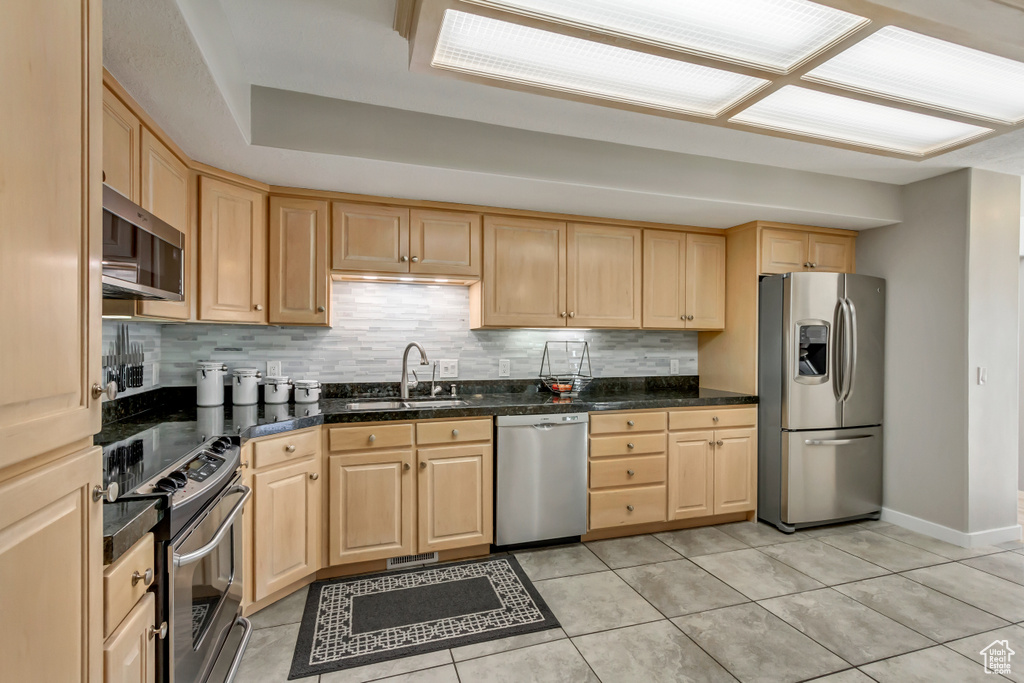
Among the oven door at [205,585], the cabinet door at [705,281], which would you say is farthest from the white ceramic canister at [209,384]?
the cabinet door at [705,281]

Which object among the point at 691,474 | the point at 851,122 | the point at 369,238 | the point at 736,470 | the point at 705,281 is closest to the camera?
the point at 851,122

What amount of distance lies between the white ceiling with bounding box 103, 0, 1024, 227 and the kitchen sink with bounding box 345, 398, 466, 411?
4.16ft

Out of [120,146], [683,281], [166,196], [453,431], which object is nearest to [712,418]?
[683,281]

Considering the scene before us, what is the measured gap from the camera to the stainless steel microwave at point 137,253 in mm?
1354

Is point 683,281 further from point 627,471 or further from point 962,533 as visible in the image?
point 962,533

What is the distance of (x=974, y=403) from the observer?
3.26 metres

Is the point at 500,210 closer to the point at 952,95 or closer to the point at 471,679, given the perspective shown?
the point at 952,95

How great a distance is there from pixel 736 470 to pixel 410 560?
235 centimetres

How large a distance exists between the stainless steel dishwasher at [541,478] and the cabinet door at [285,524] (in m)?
1.04

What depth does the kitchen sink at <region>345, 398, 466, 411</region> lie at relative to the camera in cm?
295

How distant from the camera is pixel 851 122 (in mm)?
2502

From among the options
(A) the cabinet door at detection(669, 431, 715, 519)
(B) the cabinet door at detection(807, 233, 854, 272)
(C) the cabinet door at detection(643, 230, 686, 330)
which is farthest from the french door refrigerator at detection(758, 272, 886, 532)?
(C) the cabinet door at detection(643, 230, 686, 330)

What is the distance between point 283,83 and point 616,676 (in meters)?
2.88

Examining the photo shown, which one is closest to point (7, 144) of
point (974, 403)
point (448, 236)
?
point (448, 236)
